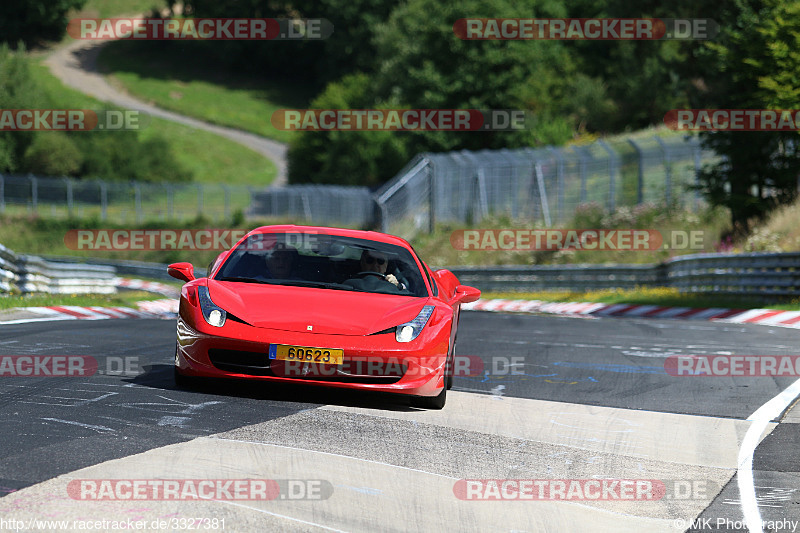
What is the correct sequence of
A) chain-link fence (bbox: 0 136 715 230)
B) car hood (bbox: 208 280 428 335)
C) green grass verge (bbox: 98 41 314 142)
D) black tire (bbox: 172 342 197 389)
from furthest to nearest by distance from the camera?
green grass verge (bbox: 98 41 314 142) < chain-link fence (bbox: 0 136 715 230) < black tire (bbox: 172 342 197 389) < car hood (bbox: 208 280 428 335)

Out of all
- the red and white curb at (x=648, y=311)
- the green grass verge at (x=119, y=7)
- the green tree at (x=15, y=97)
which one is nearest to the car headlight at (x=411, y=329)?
the red and white curb at (x=648, y=311)

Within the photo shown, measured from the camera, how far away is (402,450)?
6.27 m

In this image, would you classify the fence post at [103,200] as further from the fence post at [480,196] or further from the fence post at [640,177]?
the fence post at [640,177]

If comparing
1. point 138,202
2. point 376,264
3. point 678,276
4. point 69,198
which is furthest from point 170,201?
point 376,264

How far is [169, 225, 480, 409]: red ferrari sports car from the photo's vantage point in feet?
24.4

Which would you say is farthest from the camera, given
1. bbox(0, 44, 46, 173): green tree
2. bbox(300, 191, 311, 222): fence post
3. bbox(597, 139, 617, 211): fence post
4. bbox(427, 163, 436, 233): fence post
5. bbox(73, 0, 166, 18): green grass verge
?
bbox(73, 0, 166, 18): green grass verge

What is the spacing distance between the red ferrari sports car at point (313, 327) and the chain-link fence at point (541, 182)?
1878cm

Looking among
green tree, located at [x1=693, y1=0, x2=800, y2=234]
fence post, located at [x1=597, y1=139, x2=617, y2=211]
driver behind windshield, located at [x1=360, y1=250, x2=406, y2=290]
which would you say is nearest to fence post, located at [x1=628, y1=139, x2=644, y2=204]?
fence post, located at [x1=597, y1=139, x2=617, y2=211]

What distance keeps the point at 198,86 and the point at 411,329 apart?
10078cm

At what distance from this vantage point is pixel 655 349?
1333 centimetres

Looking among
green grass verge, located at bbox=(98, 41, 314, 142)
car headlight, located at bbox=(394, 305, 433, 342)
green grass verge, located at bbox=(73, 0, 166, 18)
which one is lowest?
car headlight, located at bbox=(394, 305, 433, 342)

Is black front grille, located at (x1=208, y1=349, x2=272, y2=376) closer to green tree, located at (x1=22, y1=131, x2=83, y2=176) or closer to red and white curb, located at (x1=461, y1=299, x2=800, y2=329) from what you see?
red and white curb, located at (x1=461, y1=299, x2=800, y2=329)

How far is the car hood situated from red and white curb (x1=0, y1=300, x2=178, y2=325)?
21.7ft

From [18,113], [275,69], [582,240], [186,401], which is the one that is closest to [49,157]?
[18,113]
